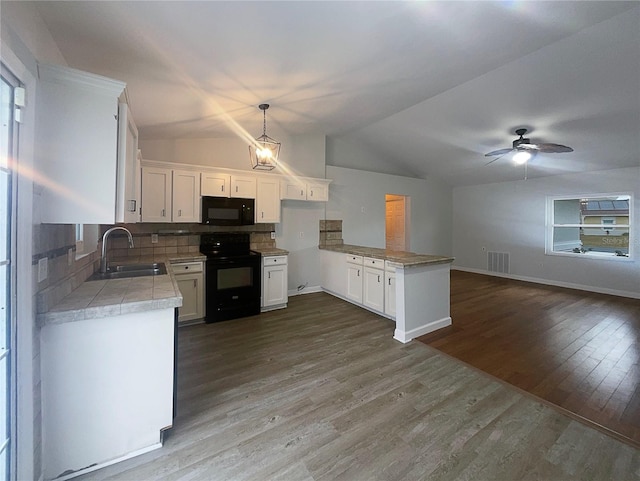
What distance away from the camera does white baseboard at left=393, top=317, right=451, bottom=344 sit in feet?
9.85

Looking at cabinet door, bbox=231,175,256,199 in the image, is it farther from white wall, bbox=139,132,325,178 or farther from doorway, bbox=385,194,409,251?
doorway, bbox=385,194,409,251

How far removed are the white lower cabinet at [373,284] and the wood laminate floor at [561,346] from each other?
2.55ft

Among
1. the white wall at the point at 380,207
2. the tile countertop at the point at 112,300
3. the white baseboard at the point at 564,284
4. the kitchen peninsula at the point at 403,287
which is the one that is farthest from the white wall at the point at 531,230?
the tile countertop at the point at 112,300

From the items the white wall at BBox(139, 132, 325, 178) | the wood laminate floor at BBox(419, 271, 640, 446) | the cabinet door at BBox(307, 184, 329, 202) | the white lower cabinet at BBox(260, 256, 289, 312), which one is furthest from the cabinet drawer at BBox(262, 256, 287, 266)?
the wood laminate floor at BBox(419, 271, 640, 446)

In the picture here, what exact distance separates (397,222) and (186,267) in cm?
532

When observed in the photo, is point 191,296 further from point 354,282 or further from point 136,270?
point 354,282

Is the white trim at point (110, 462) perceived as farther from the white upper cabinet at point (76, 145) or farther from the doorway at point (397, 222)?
the doorway at point (397, 222)

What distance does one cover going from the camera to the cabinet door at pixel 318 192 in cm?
464

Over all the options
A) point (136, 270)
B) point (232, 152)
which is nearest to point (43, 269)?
point (136, 270)

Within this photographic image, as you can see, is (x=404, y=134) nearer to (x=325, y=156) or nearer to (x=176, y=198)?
(x=325, y=156)

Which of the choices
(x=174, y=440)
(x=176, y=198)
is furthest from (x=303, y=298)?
(x=174, y=440)

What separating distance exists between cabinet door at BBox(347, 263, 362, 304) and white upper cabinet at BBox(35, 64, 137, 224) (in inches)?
124

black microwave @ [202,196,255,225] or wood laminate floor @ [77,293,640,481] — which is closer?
wood laminate floor @ [77,293,640,481]

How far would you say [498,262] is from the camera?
261 inches
